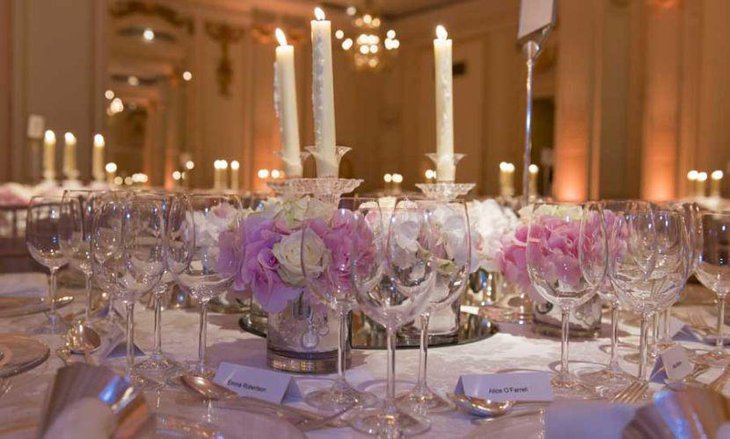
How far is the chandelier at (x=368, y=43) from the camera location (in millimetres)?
6402

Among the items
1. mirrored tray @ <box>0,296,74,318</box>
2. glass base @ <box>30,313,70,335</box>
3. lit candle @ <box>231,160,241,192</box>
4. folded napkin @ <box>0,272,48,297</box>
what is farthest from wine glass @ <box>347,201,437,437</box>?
lit candle @ <box>231,160,241,192</box>

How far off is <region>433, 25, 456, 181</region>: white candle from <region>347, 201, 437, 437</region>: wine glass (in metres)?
0.61

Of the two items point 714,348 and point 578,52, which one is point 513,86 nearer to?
point 578,52

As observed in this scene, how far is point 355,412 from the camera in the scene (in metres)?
0.85

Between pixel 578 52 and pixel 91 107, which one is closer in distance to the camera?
pixel 91 107

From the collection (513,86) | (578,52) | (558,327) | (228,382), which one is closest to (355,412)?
(228,382)

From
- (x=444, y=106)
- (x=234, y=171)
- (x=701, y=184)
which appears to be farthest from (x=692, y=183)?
(x=444, y=106)

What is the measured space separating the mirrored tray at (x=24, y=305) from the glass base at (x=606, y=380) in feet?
3.33

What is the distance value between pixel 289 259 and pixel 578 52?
7.68m

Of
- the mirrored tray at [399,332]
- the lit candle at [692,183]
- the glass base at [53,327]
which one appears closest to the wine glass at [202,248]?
the mirrored tray at [399,332]

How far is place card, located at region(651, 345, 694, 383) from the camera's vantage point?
3.13 feet

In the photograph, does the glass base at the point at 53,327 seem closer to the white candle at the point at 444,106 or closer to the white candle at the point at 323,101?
the white candle at the point at 323,101

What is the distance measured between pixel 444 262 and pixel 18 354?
0.57 m

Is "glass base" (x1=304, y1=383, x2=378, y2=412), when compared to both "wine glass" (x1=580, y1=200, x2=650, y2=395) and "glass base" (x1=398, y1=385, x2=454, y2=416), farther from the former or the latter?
"wine glass" (x1=580, y1=200, x2=650, y2=395)
